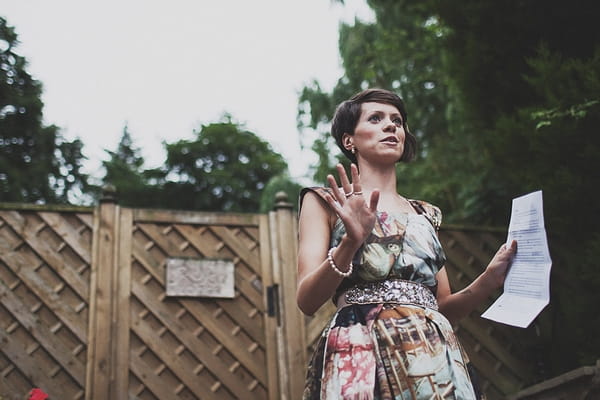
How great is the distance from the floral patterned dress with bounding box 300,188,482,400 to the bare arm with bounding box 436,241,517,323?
0.12 metres

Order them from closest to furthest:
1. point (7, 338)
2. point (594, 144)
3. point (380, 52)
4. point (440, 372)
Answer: point (440, 372) → point (594, 144) → point (7, 338) → point (380, 52)

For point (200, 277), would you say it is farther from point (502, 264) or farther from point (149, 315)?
point (502, 264)

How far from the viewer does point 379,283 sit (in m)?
1.33

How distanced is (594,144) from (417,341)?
2397 millimetres

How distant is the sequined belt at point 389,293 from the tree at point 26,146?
5.00m

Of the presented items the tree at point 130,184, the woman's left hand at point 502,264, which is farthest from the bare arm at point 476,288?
the tree at point 130,184

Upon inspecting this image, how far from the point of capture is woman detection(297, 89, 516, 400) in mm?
1213

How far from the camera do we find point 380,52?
7828mm

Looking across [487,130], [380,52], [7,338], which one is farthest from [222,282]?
[380,52]

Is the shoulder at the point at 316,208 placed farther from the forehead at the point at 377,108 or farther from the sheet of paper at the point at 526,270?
the sheet of paper at the point at 526,270

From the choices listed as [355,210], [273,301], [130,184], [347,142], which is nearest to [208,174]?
[130,184]

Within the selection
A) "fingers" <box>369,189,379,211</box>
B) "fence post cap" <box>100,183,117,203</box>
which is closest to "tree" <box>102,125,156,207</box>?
"fence post cap" <box>100,183,117,203</box>

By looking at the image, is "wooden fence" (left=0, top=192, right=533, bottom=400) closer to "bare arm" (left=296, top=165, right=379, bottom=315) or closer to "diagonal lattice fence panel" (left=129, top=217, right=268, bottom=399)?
"diagonal lattice fence panel" (left=129, top=217, right=268, bottom=399)

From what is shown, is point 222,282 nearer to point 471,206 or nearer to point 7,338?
point 7,338
